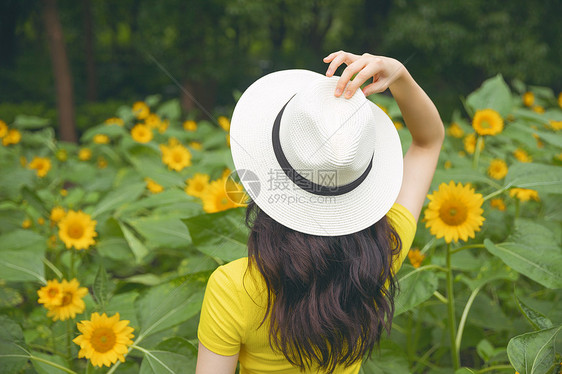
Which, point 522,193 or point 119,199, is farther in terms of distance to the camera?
point 119,199

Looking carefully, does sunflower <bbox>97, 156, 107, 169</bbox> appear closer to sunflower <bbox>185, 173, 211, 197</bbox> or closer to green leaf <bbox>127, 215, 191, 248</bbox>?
sunflower <bbox>185, 173, 211, 197</bbox>

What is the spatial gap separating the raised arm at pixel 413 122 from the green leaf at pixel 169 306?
632mm

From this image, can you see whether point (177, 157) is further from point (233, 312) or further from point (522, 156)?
point (522, 156)

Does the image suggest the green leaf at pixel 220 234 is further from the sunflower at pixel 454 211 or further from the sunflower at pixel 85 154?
the sunflower at pixel 85 154

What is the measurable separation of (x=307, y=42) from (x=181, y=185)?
1249 centimetres

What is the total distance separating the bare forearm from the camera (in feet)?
3.69

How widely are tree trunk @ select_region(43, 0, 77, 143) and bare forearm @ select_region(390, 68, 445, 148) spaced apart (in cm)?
552

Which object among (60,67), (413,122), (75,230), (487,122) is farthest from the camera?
(60,67)

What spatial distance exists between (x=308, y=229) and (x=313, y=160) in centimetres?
14

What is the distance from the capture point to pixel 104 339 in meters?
1.18

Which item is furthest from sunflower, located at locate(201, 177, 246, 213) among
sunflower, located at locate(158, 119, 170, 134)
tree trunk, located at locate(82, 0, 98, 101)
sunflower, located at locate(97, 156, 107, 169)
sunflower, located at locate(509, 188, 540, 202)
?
tree trunk, located at locate(82, 0, 98, 101)

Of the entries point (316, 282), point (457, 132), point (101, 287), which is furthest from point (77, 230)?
point (457, 132)

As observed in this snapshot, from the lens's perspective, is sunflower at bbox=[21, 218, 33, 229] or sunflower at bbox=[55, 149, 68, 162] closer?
sunflower at bbox=[21, 218, 33, 229]

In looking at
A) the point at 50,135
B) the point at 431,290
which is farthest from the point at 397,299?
the point at 50,135
